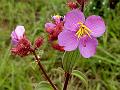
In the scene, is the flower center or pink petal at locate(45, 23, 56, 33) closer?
the flower center

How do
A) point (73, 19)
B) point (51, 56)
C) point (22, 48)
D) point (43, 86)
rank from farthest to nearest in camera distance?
point (51, 56)
point (43, 86)
point (22, 48)
point (73, 19)

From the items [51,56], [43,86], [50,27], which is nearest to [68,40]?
[50,27]


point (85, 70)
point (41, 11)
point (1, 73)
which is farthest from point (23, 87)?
point (41, 11)

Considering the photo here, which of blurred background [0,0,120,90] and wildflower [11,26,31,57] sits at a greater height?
wildflower [11,26,31,57]

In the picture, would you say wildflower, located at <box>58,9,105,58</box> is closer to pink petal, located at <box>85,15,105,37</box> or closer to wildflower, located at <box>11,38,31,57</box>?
pink petal, located at <box>85,15,105,37</box>

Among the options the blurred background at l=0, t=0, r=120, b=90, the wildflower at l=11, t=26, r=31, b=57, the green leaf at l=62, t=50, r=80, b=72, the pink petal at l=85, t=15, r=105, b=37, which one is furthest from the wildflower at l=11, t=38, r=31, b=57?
the blurred background at l=0, t=0, r=120, b=90

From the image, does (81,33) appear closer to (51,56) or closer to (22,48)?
(22,48)

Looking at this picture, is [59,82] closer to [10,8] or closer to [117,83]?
[117,83]

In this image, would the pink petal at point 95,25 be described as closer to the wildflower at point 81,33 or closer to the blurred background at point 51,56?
the wildflower at point 81,33
